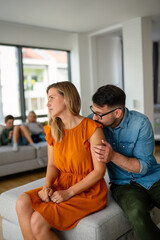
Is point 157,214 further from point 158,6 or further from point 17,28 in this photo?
point 17,28

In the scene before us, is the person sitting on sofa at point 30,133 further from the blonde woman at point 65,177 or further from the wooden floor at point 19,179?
the blonde woman at point 65,177

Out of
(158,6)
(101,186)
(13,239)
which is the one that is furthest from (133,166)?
(158,6)

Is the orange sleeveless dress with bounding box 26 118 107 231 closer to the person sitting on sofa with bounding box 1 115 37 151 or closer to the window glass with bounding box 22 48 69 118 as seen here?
the person sitting on sofa with bounding box 1 115 37 151

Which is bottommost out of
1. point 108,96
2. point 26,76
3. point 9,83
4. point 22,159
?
point 22,159

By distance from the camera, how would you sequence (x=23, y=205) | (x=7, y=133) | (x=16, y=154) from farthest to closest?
(x=7, y=133) → (x=16, y=154) → (x=23, y=205)

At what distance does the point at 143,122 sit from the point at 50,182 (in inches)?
29.2

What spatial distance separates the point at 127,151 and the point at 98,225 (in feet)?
1.76

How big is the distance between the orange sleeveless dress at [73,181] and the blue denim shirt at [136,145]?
0.19 m

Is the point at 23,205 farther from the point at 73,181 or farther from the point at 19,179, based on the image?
the point at 19,179

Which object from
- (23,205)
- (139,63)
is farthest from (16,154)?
(139,63)

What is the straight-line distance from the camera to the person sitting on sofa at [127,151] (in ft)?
5.08

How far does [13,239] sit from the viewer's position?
69.4 inches

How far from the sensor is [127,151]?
5.54 ft

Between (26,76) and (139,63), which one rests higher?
(139,63)
